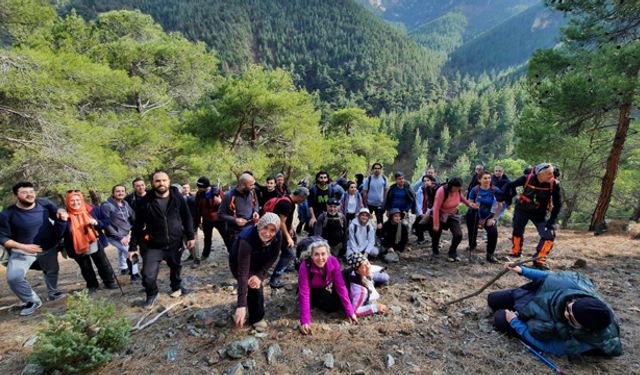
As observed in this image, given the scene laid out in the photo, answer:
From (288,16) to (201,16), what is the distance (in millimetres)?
52913

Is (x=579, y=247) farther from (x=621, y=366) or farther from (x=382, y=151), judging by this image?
(x=382, y=151)

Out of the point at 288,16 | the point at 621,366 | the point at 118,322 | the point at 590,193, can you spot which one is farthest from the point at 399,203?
the point at 288,16

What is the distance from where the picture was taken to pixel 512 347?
3408mm

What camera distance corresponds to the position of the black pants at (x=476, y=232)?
230 inches

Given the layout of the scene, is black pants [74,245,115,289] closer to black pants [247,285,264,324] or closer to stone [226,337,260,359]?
black pants [247,285,264,324]

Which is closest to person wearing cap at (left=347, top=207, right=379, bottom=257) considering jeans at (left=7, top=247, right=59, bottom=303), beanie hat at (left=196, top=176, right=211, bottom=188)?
beanie hat at (left=196, top=176, right=211, bottom=188)

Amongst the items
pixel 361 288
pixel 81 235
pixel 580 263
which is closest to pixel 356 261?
pixel 361 288

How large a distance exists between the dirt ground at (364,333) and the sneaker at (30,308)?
0.33ft

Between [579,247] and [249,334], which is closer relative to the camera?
[249,334]

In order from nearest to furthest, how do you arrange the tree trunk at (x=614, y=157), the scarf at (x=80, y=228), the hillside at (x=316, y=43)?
1. the scarf at (x=80, y=228)
2. the tree trunk at (x=614, y=157)
3. the hillside at (x=316, y=43)

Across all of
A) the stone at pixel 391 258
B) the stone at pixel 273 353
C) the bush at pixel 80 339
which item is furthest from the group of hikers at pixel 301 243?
the bush at pixel 80 339

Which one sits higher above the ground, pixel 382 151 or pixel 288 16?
pixel 288 16

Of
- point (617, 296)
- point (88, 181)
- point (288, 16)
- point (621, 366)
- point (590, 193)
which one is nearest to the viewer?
point (621, 366)

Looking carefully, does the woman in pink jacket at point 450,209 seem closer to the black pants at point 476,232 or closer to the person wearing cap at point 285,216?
the black pants at point 476,232
